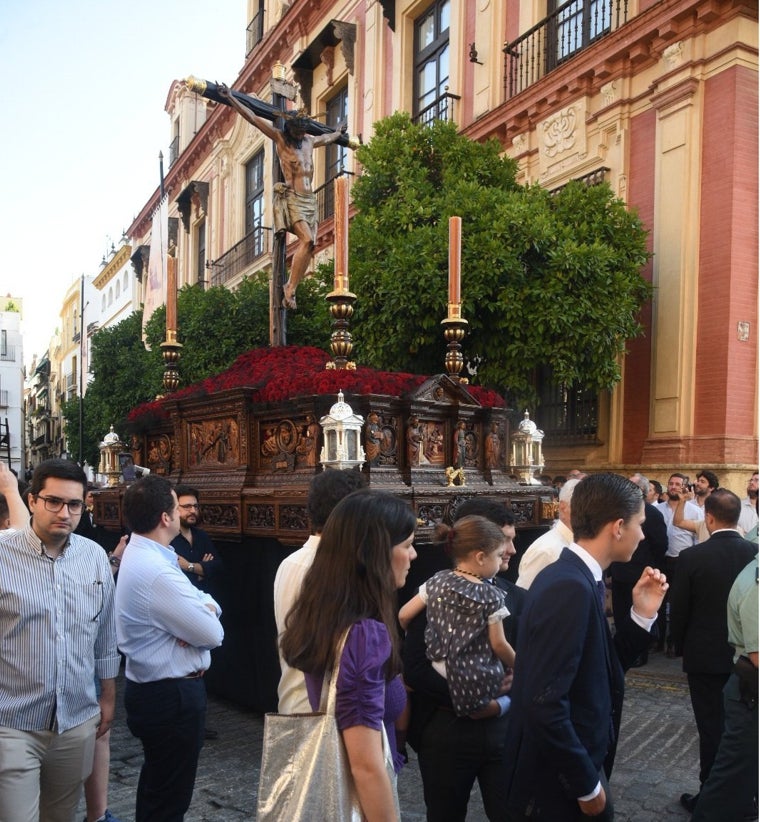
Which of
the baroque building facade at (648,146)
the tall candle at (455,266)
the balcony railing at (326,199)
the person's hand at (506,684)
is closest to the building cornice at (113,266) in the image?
the balcony railing at (326,199)

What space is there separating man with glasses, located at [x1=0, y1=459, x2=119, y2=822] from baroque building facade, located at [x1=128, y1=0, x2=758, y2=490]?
4920 millimetres

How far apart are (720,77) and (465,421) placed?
6.84m

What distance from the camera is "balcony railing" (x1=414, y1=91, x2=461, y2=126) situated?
14.9m

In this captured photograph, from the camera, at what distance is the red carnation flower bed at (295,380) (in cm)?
513

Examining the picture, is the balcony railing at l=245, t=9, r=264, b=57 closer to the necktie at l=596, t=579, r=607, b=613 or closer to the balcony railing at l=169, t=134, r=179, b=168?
the balcony railing at l=169, t=134, r=179, b=168

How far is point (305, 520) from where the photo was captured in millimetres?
4750

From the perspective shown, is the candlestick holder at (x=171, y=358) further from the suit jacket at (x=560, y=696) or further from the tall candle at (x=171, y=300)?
the suit jacket at (x=560, y=696)

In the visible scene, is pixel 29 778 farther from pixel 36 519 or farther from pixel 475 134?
pixel 475 134

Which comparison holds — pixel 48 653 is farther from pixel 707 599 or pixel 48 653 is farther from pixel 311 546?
pixel 707 599

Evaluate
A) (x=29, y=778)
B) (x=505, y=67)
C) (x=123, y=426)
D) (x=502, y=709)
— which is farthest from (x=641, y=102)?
(x=29, y=778)

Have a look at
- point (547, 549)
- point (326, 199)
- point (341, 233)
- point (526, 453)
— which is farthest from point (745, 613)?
point (326, 199)

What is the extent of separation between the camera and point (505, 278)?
9.44 metres

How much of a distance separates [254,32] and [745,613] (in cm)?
2527

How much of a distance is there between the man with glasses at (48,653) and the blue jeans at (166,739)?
236mm
